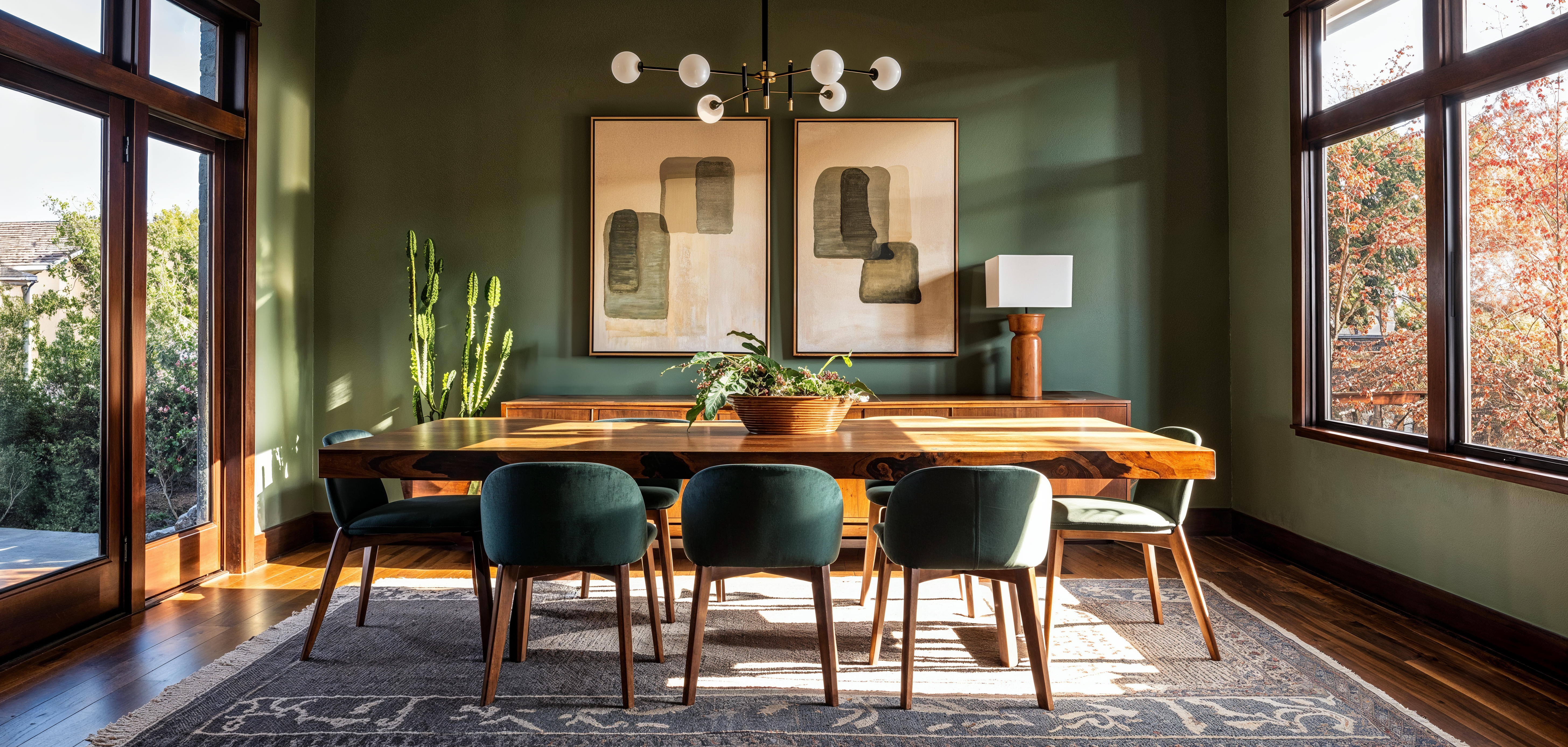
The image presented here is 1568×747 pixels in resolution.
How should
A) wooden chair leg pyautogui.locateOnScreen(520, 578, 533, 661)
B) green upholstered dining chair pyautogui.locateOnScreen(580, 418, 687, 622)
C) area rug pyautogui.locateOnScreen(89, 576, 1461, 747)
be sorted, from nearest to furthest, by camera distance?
area rug pyautogui.locateOnScreen(89, 576, 1461, 747) < wooden chair leg pyautogui.locateOnScreen(520, 578, 533, 661) < green upholstered dining chair pyautogui.locateOnScreen(580, 418, 687, 622)

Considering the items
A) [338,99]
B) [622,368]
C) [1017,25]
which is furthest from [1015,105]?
[338,99]

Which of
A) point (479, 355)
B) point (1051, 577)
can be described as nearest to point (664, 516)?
point (1051, 577)

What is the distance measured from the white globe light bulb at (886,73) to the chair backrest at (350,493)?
2.21m

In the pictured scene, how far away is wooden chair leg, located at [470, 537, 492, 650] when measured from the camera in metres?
2.88

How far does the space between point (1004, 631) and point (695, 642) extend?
41.2 inches

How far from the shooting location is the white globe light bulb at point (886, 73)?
10.2ft

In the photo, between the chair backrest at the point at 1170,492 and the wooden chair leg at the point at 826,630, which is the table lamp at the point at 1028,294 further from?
the wooden chair leg at the point at 826,630

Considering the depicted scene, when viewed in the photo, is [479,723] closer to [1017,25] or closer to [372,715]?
[372,715]

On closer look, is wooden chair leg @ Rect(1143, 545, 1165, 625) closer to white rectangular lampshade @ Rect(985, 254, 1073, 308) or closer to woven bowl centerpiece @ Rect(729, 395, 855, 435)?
woven bowl centerpiece @ Rect(729, 395, 855, 435)

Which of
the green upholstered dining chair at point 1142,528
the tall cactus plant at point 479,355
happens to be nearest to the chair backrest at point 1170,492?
the green upholstered dining chair at point 1142,528

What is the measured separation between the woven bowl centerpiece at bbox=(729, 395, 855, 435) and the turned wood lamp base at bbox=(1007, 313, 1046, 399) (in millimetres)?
1888

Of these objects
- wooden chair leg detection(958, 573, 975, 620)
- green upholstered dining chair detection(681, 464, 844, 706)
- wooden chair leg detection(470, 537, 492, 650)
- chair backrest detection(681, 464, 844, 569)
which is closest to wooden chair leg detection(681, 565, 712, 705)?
green upholstered dining chair detection(681, 464, 844, 706)

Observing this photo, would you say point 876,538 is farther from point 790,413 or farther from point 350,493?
point 350,493

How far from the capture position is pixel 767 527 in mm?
2373
